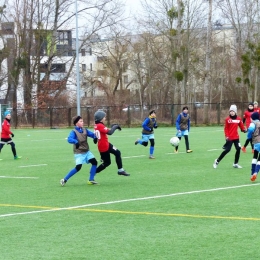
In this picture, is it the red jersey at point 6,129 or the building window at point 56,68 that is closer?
the red jersey at point 6,129

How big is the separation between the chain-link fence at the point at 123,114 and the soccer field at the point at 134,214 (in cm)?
3317

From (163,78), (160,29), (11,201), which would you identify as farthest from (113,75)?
(11,201)

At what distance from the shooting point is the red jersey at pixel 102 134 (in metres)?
14.8

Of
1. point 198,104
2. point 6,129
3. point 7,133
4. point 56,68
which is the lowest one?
point 7,133

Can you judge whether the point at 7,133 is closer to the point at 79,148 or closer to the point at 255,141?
the point at 79,148

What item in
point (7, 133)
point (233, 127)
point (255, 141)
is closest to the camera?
point (255, 141)

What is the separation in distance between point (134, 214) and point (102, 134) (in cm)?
477

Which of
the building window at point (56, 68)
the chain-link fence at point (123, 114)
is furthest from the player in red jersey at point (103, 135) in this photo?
the building window at point (56, 68)

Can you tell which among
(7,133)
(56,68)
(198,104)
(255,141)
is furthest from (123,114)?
(255,141)

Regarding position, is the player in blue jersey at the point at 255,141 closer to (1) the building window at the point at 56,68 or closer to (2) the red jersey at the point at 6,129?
(2) the red jersey at the point at 6,129

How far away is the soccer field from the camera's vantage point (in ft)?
25.6

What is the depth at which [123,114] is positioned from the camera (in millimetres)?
54406

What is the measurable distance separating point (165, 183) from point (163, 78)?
61.0 m

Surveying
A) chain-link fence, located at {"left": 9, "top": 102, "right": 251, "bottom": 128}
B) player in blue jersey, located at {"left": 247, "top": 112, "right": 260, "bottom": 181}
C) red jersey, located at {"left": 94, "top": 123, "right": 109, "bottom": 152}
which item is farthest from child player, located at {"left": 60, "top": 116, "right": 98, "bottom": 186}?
chain-link fence, located at {"left": 9, "top": 102, "right": 251, "bottom": 128}
